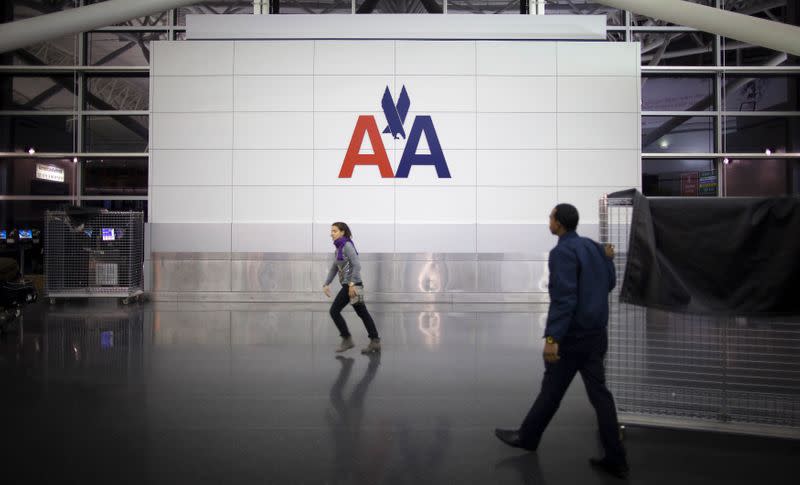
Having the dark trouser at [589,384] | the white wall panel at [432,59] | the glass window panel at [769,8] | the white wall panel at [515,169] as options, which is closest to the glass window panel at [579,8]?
the glass window panel at [769,8]

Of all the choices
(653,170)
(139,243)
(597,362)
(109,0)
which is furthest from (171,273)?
(653,170)

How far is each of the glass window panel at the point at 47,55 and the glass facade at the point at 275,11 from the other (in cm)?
3

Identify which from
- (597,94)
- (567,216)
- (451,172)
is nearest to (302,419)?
(567,216)

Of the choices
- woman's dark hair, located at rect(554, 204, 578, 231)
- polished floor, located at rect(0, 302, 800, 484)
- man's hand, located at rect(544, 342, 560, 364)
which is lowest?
polished floor, located at rect(0, 302, 800, 484)

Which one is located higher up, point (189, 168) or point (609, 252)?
point (189, 168)

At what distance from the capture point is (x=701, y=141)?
15.4 m

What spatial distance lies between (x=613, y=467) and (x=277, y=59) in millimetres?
12884

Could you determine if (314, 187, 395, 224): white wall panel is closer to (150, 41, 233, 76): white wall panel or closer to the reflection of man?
(150, 41, 233, 76): white wall panel

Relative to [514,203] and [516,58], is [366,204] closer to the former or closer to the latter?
[514,203]

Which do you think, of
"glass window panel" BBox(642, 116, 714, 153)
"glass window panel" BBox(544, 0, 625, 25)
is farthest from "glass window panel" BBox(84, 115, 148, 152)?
"glass window panel" BBox(642, 116, 714, 153)

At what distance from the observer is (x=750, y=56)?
50.4 feet

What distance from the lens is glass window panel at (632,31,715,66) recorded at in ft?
51.2

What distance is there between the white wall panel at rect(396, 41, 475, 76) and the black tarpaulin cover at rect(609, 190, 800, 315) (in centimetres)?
1034

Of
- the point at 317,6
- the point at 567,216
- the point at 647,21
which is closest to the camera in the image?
the point at 567,216
